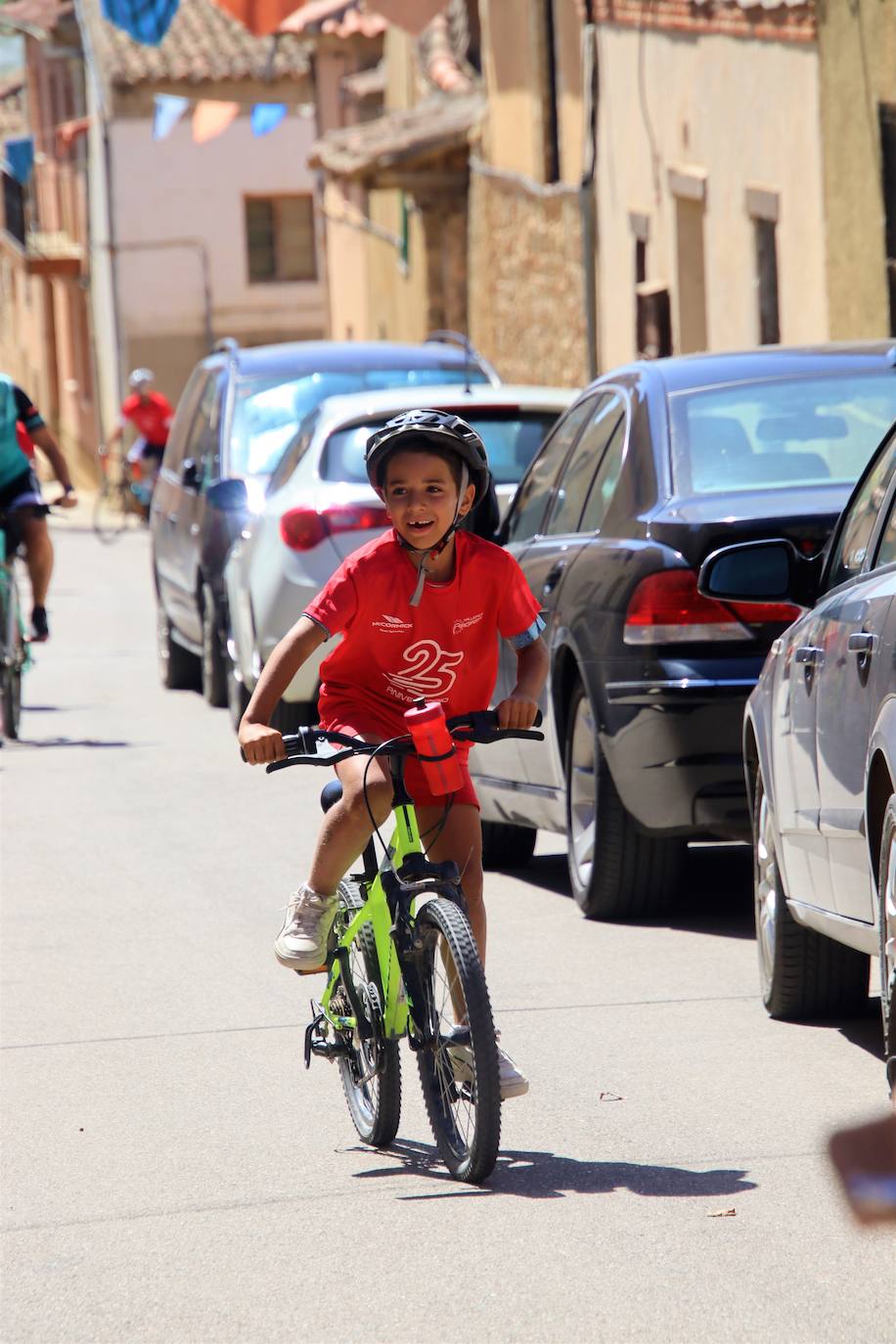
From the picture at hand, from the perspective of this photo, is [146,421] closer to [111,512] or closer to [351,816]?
[111,512]

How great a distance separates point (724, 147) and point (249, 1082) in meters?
13.8

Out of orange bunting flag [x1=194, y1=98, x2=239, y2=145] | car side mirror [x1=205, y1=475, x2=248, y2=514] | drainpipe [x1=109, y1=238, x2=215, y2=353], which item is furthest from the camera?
drainpipe [x1=109, y1=238, x2=215, y2=353]

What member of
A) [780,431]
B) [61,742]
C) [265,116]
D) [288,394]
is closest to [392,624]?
[780,431]

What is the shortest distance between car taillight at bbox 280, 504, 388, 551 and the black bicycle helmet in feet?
20.7

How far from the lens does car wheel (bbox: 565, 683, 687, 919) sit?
25.5 feet

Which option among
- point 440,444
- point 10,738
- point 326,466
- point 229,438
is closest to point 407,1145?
point 440,444

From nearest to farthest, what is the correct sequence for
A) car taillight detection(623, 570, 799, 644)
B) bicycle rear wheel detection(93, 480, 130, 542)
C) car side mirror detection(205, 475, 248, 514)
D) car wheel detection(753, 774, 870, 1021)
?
1. car wheel detection(753, 774, 870, 1021)
2. car taillight detection(623, 570, 799, 644)
3. car side mirror detection(205, 475, 248, 514)
4. bicycle rear wheel detection(93, 480, 130, 542)

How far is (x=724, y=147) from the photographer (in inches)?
742

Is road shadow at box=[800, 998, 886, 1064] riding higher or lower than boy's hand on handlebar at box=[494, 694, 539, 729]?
lower

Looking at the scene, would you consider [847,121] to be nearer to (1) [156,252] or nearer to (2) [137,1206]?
(2) [137,1206]

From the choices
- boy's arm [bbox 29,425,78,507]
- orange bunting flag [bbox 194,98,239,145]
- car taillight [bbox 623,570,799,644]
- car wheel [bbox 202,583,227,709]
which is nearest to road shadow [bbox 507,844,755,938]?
car taillight [bbox 623,570,799,644]

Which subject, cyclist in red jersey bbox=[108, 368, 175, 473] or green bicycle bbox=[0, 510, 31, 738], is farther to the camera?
cyclist in red jersey bbox=[108, 368, 175, 473]

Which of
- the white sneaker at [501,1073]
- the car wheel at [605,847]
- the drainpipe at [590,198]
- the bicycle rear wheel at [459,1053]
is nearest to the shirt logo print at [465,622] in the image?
the bicycle rear wheel at [459,1053]

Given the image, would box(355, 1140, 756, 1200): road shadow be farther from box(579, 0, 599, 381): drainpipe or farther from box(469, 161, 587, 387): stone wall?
box(469, 161, 587, 387): stone wall
